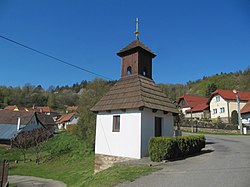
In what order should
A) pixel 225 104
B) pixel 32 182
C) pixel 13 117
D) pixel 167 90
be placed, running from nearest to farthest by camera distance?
pixel 32 182, pixel 13 117, pixel 225 104, pixel 167 90

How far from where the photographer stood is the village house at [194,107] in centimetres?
5178

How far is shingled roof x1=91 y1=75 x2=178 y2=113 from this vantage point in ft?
41.7

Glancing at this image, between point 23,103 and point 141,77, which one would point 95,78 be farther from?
point 23,103

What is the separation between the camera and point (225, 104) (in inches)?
1746

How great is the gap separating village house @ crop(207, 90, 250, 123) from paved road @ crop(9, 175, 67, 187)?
127 ft

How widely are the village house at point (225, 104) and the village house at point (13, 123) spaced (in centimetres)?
4134

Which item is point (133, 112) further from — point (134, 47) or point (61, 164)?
point (61, 164)

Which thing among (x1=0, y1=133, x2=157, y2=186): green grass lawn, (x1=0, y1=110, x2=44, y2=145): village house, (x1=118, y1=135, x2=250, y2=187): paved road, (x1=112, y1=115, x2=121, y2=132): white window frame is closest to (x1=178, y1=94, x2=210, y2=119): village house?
(x1=0, y1=133, x2=157, y2=186): green grass lawn

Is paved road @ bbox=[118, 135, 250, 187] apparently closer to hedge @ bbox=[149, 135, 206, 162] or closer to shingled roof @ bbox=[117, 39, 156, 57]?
hedge @ bbox=[149, 135, 206, 162]

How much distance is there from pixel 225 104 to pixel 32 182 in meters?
41.5

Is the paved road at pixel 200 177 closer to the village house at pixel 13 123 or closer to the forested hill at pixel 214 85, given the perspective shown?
the village house at pixel 13 123

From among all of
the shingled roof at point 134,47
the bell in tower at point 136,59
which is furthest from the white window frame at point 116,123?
the shingled roof at point 134,47

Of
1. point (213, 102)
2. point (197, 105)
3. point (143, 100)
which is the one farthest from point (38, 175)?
point (197, 105)

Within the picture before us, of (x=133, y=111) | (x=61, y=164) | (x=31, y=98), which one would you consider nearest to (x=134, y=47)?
(x=133, y=111)
